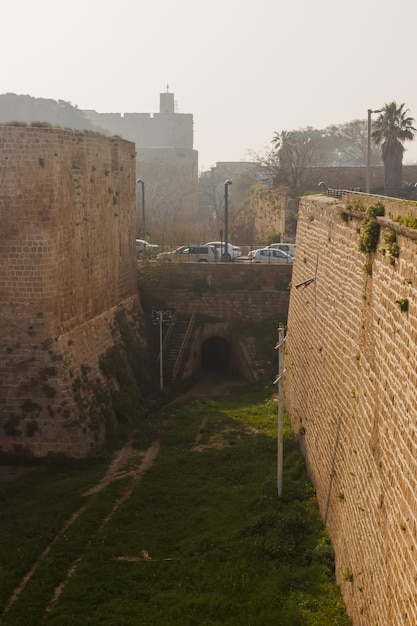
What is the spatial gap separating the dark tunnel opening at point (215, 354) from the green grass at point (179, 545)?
396 inches

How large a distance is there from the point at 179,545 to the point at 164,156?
64.3 meters

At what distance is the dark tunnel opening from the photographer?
29.5 metres

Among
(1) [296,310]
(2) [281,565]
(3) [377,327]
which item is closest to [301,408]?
(1) [296,310]

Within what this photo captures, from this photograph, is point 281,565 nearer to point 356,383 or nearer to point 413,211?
point 356,383

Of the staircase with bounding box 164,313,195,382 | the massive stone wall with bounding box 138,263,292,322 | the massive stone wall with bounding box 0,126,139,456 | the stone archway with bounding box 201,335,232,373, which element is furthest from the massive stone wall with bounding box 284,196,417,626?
the stone archway with bounding box 201,335,232,373

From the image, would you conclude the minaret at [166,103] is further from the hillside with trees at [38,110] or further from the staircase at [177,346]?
the staircase at [177,346]

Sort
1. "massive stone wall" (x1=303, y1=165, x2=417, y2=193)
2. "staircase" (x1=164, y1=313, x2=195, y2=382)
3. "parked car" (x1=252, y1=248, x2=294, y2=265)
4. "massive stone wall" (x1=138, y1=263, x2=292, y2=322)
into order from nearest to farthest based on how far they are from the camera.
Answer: "staircase" (x1=164, y1=313, x2=195, y2=382) < "massive stone wall" (x1=138, y1=263, x2=292, y2=322) < "parked car" (x1=252, y1=248, x2=294, y2=265) < "massive stone wall" (x1=303, y1=165, x2=417, y2=193)

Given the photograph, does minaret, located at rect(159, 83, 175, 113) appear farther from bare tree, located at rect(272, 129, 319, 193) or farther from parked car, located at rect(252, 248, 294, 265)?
parked car, located at rect(252, 248, 294, 265)

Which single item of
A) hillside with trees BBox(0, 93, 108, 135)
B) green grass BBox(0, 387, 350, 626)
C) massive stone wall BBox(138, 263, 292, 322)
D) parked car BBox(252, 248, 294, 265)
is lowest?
green grass BBox(0, 387, 350, 626)

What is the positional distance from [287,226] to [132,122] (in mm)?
54192

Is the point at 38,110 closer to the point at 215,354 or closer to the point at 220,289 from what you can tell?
the point at 215,354

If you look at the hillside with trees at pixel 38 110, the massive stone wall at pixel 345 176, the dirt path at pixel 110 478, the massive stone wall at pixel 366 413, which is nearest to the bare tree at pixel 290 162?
the massive stone wall at pixel 345 176

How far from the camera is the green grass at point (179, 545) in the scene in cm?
1162

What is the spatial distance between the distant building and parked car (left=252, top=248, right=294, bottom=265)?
71.1 feet
